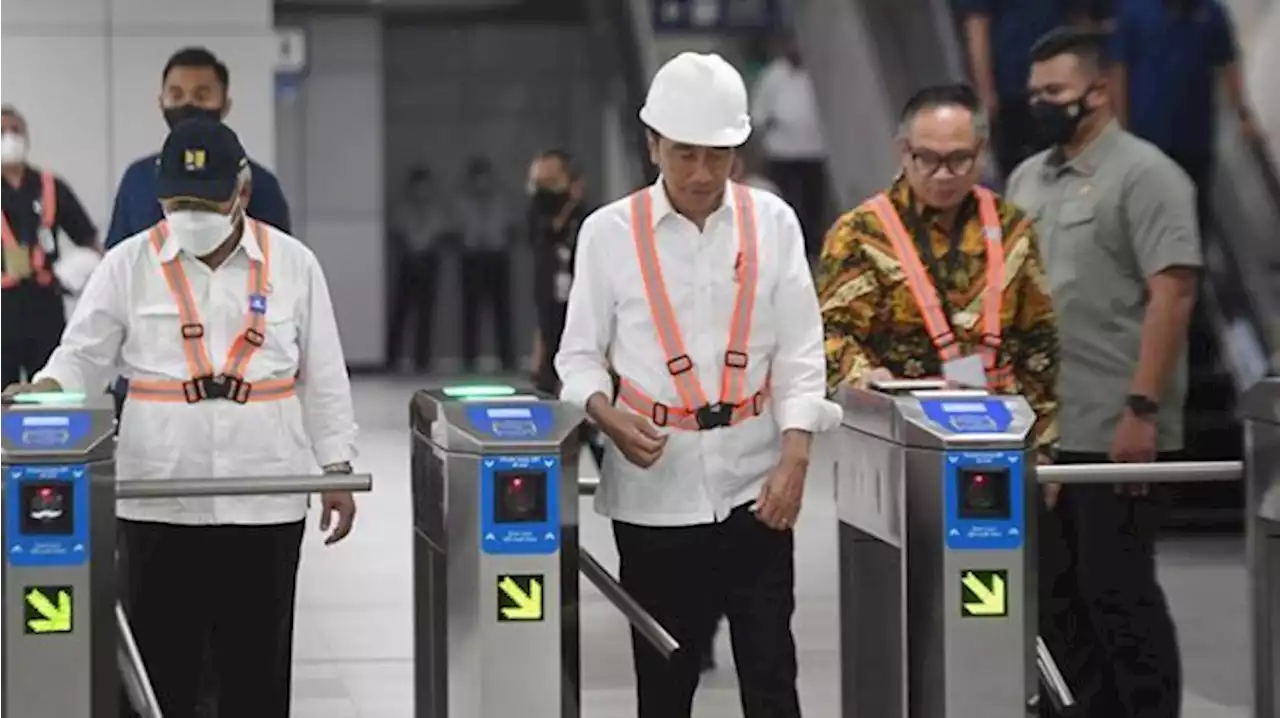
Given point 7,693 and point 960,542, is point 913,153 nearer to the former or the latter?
point 960,542

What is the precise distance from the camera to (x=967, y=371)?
A: 5.24m

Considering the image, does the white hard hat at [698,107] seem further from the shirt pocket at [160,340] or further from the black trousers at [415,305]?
the black trousers at [415,305]

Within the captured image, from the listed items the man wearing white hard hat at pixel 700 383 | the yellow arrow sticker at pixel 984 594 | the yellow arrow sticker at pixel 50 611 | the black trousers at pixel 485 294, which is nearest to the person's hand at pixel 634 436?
the man wearing white hard hat at pixel 700 383

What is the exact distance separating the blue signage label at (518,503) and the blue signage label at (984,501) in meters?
0.72

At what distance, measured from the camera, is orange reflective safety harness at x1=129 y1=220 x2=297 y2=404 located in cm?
498

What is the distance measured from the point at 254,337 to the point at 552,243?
19.6 ft

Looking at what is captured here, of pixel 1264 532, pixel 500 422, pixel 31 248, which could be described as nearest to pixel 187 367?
pixel 500 422

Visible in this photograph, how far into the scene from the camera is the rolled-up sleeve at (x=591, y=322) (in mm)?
4883

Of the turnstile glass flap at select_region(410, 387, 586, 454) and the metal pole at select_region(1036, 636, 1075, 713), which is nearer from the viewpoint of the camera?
the turnstile glass flap at select_region(410, 387, 586, 454)

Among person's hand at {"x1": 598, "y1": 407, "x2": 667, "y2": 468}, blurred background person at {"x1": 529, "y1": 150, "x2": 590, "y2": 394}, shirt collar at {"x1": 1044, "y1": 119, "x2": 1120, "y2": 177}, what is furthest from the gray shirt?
blurred background person at {"x1": 529, "y1": 150, "x2": 590, "y2": 394}

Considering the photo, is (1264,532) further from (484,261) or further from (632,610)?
(484,261)

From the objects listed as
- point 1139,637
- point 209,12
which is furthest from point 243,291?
point 209,12

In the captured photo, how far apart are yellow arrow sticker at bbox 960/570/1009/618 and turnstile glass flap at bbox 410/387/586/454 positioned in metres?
0.77

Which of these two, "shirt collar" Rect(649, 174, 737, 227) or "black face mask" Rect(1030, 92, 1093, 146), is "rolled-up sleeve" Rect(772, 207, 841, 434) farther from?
"black face mask" Rect(1030, 92, 1093, 146)
